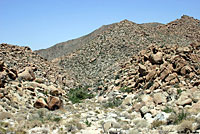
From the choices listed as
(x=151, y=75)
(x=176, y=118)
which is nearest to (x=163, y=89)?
(x=151, y=75)

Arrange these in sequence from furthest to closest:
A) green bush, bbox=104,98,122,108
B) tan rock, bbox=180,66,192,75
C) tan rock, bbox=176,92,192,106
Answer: tan rock, bbox=180,66,192,75 < green bush, bbox=104,98,122,108 < tan rock, bbox=176,92,192,106

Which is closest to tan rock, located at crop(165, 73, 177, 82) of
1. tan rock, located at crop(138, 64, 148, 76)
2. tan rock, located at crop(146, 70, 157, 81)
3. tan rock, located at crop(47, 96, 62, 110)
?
tan rock, located at crop(146, 70, 157, 81)

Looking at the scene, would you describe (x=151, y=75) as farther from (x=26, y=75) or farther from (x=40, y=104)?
(x=26, y=75)

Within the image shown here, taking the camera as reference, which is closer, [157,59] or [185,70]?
[185,70]

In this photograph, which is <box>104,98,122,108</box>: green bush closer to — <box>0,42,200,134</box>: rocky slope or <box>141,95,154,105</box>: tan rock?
<box>0,42,200,134</box>: rocky slope

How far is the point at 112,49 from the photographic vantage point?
36.7 m

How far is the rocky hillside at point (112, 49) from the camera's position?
3145 centimetres

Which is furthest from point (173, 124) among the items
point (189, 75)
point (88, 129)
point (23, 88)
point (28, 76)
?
point (28, 76)

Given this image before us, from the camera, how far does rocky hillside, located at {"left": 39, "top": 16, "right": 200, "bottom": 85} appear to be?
31.5m

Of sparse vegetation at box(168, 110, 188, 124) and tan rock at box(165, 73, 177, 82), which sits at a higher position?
tan rock at box(165, 73, 177, 82)

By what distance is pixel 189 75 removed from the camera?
675 inches

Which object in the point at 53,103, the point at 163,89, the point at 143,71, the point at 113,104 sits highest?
the point at 143,71

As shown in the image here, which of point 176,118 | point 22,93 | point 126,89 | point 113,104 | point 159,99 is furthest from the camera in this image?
point 126,89

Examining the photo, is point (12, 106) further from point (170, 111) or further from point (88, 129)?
point (170, 111)
